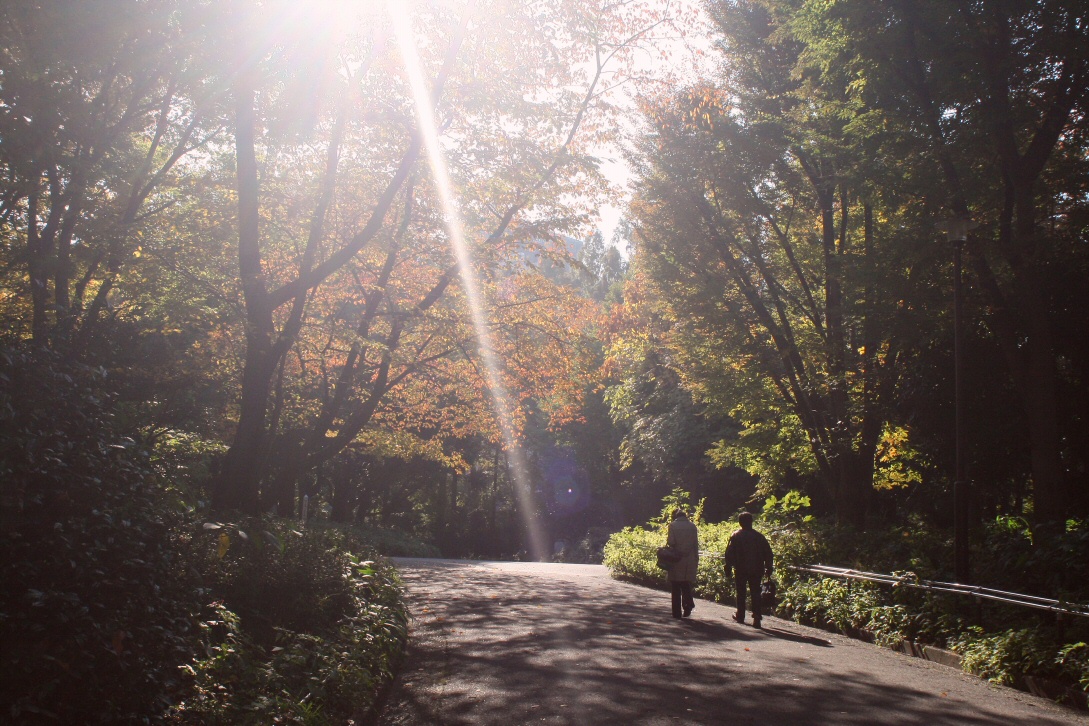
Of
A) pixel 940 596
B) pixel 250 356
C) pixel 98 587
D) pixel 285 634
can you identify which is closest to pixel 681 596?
pixel 940 596

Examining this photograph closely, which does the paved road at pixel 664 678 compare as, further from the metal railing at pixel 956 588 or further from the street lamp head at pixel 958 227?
the street lamp head at pixel 958 227

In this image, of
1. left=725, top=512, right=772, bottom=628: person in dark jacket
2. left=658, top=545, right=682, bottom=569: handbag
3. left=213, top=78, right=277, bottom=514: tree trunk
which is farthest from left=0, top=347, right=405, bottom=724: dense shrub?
left=725, top=512, right=772, bottom=628: person in dark jacket

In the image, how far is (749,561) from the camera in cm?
1329

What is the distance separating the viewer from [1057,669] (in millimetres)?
8617

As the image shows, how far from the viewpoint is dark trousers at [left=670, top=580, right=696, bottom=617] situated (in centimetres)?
1361

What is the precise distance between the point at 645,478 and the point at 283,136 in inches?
1350

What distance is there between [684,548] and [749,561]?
104cm

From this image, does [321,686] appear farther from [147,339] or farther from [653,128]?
[653,128]

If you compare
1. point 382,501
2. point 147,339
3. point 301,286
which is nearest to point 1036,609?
point 301,286

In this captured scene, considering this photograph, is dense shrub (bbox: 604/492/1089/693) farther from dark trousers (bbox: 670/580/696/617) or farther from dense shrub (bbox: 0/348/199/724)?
dense shrub (bbox: 0/348/199/724)

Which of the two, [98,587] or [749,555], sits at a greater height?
[749,555]

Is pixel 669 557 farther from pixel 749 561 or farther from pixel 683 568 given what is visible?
pixel 749 561

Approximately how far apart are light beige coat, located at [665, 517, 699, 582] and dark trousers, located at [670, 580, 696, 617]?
0.29 ft

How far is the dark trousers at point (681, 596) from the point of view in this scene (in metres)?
13.6
